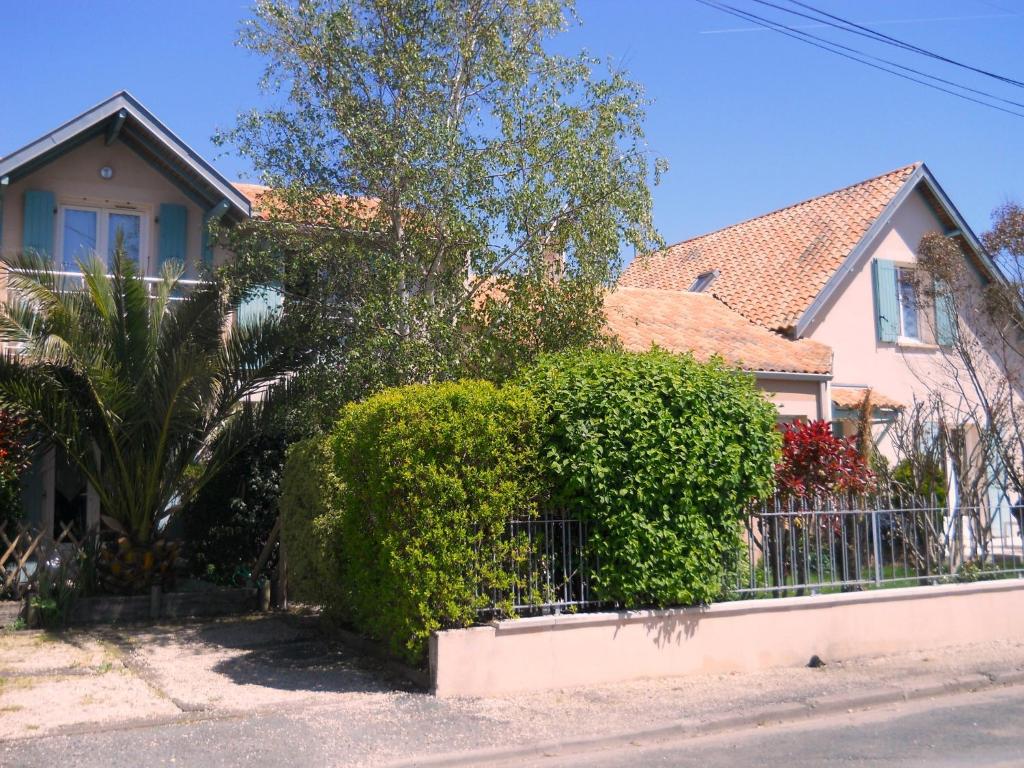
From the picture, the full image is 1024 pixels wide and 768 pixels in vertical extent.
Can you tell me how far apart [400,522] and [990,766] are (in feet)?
15.0

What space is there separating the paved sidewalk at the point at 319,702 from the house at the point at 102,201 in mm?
3687

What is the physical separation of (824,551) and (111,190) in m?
11.1

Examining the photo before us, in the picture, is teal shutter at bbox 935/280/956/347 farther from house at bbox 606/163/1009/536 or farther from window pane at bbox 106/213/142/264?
window pane at bbox 106/213/142/264

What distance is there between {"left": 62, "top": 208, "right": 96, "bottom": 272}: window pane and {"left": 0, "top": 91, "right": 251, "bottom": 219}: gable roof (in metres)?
0.87

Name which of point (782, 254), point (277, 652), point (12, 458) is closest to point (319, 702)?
point (277, 652)

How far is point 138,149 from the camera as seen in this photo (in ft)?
47.7

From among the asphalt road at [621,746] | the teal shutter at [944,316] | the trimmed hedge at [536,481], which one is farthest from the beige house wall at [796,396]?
the asphalt road at [621,746]

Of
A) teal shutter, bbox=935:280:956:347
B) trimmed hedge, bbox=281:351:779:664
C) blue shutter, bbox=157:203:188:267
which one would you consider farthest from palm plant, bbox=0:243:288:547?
teal shutter, bbox=935:280:956:347

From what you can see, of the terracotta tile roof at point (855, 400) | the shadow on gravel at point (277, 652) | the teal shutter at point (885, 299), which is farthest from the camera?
the teal shutter at point (885, 299)

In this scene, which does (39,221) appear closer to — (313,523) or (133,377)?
(133,377)

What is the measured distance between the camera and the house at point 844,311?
1683 cm

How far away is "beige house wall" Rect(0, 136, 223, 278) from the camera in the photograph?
1384 cm

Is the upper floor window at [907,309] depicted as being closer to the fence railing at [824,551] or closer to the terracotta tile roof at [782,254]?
the terracotta tile roof at [782,254]

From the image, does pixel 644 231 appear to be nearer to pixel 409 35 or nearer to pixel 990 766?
pixel 409 35
